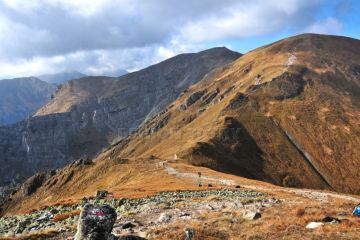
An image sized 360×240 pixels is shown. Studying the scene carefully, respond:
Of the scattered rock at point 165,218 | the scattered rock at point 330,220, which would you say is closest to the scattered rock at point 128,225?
the scattered rock at point 165,218

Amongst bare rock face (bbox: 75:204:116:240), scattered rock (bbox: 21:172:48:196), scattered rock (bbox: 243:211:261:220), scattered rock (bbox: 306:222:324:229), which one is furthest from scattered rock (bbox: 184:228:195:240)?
scattered rock (bbox: 21:172:48:196)

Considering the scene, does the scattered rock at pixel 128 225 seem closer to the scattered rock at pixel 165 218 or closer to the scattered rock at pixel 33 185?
the scattered rock at pixel 165 218

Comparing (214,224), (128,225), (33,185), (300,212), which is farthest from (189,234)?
(33,185)

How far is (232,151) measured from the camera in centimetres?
18362

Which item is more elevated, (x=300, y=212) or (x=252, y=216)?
(x=300, y=212)

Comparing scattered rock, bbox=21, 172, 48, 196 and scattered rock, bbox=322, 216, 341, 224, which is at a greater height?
scattered rock, bbox=322, 216, 341, 224

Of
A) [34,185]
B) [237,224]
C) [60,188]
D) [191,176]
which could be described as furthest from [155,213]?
[34,185]

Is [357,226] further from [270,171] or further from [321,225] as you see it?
[270,171]

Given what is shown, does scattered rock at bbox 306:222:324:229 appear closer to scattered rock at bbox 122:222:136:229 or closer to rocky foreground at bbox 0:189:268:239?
rocky foreground at bbox 0:189:268:239

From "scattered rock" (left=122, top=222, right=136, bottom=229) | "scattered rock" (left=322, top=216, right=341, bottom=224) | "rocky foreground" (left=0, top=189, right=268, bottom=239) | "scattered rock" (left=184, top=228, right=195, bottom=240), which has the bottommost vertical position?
"rocky foreground" (left=0, top=189, right=268, bottom=239)

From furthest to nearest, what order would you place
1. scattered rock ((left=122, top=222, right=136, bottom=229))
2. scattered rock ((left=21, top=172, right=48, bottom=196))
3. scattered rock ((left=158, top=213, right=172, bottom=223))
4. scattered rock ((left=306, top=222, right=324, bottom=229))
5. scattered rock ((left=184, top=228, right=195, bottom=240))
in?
scattered rock ((left=21, top=172, right=48, bottom=196))
scattered rock ((left=158, top=213, right=172, bottom=223))
scattered rock ((left=122, top=222, right=136, bottom=229))
scattered rock ((left=306, top=222, right=324, bottom=229))
scattered rock ((left=184, top=228, right=195, bottom=240))

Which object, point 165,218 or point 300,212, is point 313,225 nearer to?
point 300,212

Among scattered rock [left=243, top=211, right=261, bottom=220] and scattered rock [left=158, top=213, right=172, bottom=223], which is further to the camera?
scattered rock [left=158, top=213, right=172, bottom=223]

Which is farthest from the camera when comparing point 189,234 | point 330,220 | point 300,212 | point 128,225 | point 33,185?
point 33,185
